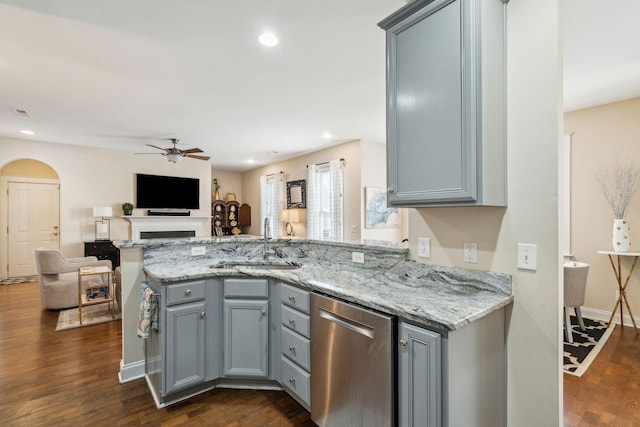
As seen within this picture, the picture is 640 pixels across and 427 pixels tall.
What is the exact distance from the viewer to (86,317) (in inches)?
156

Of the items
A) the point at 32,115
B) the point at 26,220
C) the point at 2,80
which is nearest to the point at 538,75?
the point at 2,80

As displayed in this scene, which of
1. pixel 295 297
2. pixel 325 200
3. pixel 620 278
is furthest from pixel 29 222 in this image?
pixel 620 278

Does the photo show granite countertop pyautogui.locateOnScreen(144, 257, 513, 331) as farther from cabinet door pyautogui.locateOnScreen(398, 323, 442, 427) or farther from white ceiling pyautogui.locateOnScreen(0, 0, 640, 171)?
white ceiling pyautogui.locateOnScreen(0, 0, 640, 171)

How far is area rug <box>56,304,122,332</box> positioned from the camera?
370 cm

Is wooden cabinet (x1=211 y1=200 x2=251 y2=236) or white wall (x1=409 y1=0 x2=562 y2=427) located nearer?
white wall (x1=409 y1=0 x2=562 y2=427)

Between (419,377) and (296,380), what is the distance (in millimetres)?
1014

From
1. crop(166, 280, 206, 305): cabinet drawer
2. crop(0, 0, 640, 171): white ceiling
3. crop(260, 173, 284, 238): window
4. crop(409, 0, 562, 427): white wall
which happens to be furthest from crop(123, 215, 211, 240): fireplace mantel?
crop(409, 0, 562, 427): white wall

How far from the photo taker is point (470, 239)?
1.73 metres

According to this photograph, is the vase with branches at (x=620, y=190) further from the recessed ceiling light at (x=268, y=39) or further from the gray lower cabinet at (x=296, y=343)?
the recessed ceiling light at (x=268, y=39)

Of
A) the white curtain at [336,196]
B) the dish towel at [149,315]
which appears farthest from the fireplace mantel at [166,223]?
the dish towel at [149,315]

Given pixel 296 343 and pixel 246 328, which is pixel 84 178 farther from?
pixel 296 343

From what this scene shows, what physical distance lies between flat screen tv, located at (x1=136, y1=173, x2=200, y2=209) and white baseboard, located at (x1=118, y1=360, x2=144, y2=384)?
16.0 ft

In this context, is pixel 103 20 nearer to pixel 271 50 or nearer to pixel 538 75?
pixel 271 50

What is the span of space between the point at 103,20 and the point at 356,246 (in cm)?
238
